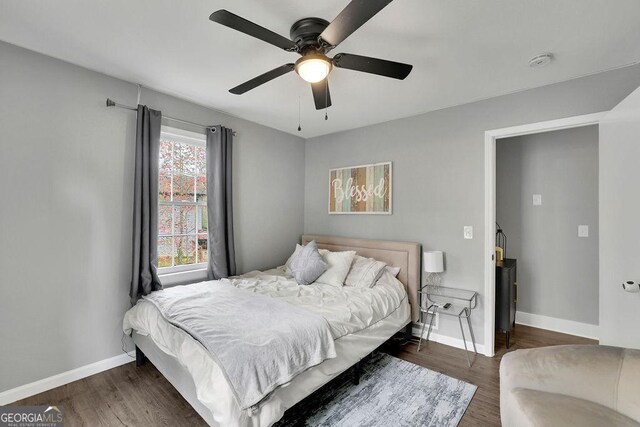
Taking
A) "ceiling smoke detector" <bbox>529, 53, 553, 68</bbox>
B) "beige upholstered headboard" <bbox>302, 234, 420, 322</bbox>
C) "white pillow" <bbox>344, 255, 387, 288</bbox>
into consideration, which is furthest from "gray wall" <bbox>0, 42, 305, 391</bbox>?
"ceiling smoke detector" <bbox>529, 53, 553, 68</bbox>

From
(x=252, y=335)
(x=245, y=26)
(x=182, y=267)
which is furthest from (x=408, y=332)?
(x=245, y=26)

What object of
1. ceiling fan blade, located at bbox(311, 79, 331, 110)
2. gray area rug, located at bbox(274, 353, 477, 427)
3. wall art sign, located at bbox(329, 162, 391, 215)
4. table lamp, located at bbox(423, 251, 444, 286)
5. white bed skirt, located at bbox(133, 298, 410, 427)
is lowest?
gray area rug, located at bbox(274, 353, 477, 427)

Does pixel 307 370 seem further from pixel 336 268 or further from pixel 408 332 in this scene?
pixel 408 332

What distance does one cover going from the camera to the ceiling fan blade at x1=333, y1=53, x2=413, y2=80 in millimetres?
1628

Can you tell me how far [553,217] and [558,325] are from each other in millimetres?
1283

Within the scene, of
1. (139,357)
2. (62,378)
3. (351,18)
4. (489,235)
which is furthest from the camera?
(489,235)

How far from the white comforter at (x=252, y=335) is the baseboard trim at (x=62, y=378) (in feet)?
2.17

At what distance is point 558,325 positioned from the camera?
3.30m

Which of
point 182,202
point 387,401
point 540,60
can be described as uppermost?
point 540,60

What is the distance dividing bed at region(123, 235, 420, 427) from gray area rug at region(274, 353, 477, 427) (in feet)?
0.80

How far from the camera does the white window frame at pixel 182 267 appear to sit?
9.47 ft

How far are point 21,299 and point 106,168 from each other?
3.79 feet

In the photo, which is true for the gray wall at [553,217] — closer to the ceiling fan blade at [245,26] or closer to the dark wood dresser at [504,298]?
the dark wood dresser at [504,298]

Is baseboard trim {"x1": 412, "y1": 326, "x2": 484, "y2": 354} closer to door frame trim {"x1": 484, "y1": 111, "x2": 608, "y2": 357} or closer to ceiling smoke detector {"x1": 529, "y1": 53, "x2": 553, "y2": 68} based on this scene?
door frame trim {"x1": 484, "y1": 111, "x2": 608, "y2": 357}
